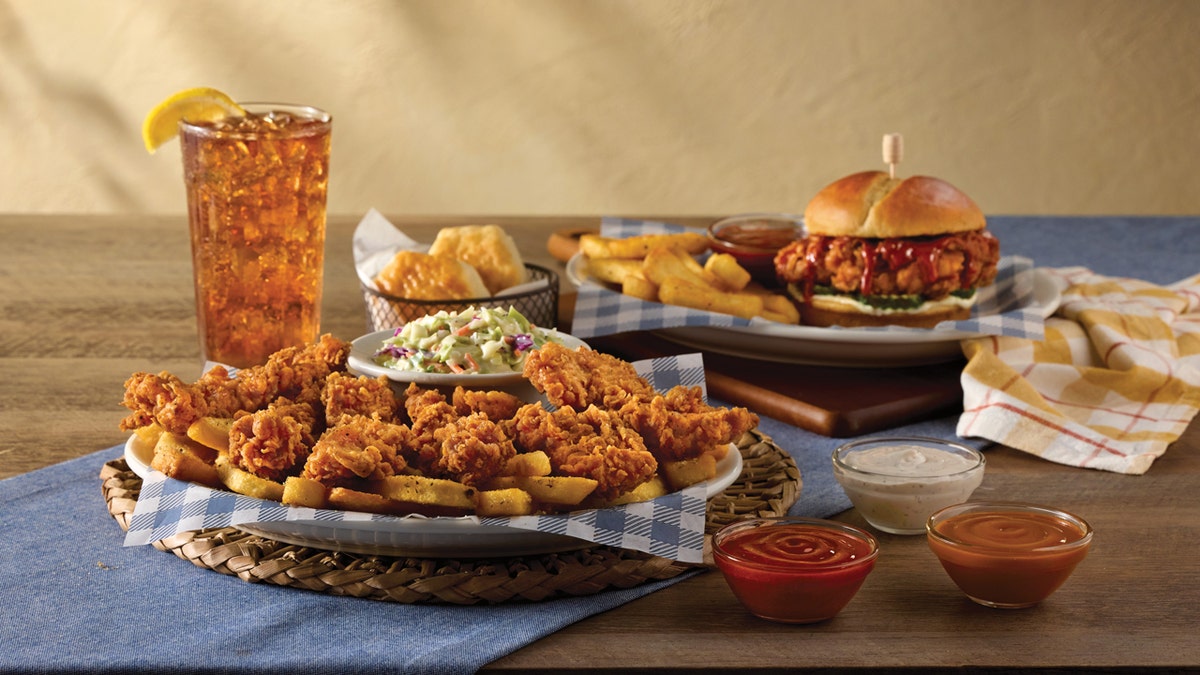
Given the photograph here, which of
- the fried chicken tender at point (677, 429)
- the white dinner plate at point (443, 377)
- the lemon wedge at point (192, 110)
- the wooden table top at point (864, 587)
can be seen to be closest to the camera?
the wooden table top at point (864, 587)

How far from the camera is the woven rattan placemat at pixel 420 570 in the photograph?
4.51ft

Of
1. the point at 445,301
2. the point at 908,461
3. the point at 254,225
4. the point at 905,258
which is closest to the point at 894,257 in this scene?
the point at 905,258

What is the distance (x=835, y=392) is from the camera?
224 cm

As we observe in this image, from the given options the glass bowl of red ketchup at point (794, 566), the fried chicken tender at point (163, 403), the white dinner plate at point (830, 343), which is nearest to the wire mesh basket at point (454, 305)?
the white dinner plate at point (830, 343)

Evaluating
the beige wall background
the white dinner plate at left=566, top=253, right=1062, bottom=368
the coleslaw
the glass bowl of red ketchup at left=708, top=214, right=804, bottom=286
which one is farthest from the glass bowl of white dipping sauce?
the beige wall background

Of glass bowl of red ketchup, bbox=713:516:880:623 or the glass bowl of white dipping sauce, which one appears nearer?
glass bowl of red ketchup, bbox=713:516:880:623

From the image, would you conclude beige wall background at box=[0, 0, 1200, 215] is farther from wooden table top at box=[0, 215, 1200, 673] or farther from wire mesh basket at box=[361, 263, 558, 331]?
wire mesh basket at box=[361, 263, 558, 331]

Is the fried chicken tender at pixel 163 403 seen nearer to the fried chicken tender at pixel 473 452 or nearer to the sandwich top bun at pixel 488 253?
the fried chicken tender at pixel 473 452

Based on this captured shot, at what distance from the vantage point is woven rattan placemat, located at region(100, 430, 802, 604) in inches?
54.1

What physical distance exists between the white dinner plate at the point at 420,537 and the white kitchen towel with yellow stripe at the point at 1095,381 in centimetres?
73

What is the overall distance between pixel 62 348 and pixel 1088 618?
199 centimetres

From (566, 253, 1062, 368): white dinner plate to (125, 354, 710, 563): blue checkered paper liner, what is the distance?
0.93m

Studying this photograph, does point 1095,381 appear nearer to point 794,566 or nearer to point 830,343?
point 830,343

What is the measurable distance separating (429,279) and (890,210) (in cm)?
96
